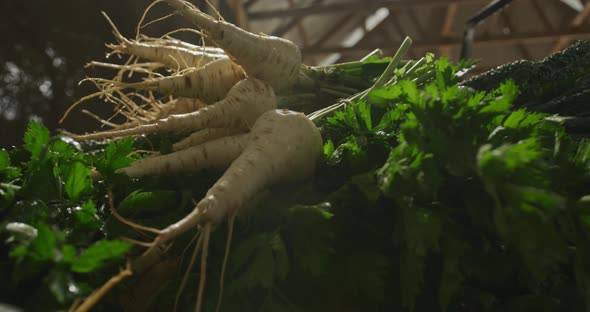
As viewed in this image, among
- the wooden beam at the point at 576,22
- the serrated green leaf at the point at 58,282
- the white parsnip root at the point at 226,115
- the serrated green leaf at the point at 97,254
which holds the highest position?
the wooden beam at the point at 576,22

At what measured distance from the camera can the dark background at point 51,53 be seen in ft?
6.11

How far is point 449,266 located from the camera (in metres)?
0.46


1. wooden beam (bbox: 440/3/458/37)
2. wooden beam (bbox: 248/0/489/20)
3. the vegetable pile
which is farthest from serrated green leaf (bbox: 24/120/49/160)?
wooden beam (bbox: 440/3/458/37)

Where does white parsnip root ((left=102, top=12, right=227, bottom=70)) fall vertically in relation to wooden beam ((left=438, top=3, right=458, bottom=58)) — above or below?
below

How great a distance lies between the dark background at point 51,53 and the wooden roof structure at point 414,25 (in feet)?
2.52

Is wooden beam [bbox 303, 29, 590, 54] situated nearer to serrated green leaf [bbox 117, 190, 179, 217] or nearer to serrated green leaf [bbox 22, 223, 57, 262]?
serrated green leaf [bbox 117, 190, 179, 217]

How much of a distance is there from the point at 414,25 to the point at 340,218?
349 centimetres

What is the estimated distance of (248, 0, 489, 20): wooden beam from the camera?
2697 mm

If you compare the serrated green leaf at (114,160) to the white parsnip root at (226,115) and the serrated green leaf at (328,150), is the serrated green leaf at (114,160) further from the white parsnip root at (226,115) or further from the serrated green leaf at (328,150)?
the serrated green leaf at (328,150)

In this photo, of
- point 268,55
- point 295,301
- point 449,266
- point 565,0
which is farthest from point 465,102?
point 565,0

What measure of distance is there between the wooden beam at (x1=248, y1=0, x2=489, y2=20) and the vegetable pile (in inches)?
84.6

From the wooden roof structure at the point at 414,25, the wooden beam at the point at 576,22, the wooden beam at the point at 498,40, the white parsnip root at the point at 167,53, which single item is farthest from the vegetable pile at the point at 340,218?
the wooden beam at the point at 576,22

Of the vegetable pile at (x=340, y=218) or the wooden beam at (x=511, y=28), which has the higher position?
the wooden beam at (x=511, y=28)

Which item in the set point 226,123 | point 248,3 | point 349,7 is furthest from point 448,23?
point 226,123
